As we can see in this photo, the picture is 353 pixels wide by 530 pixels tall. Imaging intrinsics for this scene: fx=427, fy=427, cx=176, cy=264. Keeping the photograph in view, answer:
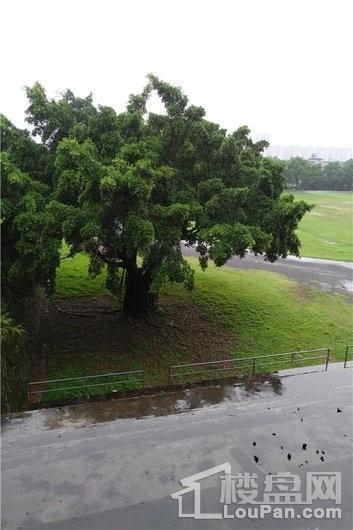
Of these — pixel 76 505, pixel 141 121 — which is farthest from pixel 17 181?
pixel 76 505

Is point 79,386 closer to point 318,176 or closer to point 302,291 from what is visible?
point 302,291

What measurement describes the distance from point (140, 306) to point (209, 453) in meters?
8.11

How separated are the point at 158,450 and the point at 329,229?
1317 inches

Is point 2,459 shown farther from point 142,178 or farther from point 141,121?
point 141,121

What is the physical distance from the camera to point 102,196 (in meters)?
10.9

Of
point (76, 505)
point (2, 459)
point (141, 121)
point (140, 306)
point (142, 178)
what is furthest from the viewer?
point (140, 306)

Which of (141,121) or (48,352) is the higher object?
(141,121)

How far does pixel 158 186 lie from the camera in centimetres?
1241

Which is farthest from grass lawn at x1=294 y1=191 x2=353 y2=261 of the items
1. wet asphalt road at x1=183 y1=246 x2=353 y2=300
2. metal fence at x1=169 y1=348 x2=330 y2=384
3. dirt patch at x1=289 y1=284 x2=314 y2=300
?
metal fence at x1=169 y1=348 x2=330 y2=384

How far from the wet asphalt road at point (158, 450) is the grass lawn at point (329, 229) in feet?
62.8

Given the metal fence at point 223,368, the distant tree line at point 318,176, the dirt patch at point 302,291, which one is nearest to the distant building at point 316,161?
the distant tree line at point 318,176

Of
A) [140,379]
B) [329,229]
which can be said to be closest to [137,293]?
[140,379]

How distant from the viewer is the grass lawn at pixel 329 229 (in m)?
28.5

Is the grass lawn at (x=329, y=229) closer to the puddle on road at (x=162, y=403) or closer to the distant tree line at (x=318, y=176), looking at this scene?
the distant tree line at (x=318, y=176)
